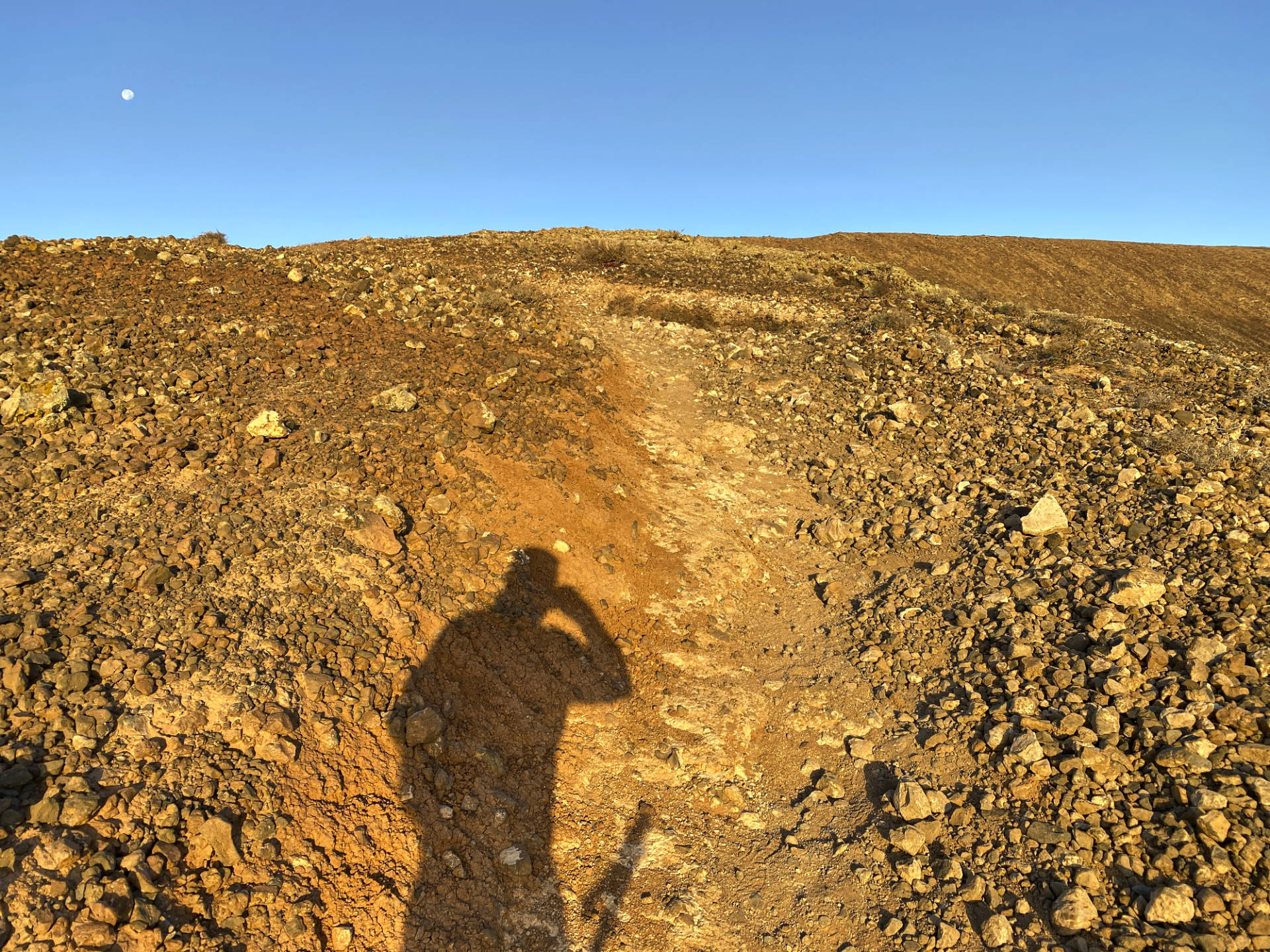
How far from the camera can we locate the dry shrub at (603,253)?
45.4 ft

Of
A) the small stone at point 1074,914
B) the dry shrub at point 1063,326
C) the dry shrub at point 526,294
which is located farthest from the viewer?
the dry shrub at point 526,294

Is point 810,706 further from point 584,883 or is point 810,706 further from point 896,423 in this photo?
point 896,423

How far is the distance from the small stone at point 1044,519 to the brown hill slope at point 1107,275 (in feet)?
57.1

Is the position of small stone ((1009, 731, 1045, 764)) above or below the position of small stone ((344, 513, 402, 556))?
below

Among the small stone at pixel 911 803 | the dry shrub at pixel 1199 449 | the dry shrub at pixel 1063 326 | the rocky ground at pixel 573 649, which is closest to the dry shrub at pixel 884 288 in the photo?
the dry shrub at pixel 1063 326

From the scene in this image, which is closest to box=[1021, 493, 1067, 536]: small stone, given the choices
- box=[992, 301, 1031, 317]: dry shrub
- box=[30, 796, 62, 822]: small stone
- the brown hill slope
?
box=[30, 796, 62, 822]: small stone

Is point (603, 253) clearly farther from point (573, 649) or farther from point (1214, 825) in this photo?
point (1214, 825)

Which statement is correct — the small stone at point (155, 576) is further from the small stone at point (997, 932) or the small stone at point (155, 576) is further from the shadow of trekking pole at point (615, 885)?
the small stone at point (997, 932)

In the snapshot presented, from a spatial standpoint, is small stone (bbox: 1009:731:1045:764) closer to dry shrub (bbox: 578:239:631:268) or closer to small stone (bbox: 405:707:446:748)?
A: small stone (bbox: 405:707:446:748)

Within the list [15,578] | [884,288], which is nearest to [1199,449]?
[884,288]

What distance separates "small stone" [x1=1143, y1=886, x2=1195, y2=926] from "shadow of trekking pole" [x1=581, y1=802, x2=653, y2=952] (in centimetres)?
234

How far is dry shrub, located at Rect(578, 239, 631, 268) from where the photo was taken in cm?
1384

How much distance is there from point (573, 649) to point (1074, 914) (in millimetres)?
3044

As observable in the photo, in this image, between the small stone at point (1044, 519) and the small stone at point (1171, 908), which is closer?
the small stone at point (1171, 908)
